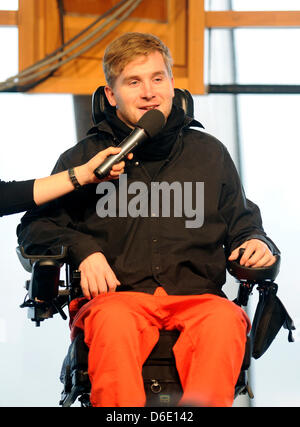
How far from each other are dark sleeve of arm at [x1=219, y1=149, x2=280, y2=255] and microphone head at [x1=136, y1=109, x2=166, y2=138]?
0.34m

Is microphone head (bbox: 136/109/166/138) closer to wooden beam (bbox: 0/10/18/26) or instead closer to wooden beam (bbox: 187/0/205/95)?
wooden beam (bbox: 187/0/205/95)

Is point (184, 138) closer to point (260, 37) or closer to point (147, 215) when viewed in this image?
point (147, 215)

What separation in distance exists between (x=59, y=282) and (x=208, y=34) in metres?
2.06

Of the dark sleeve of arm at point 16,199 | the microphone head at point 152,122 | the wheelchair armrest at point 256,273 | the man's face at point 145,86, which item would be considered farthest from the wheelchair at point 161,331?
the man's face at point 145,86

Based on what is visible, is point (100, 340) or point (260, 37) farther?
point (260, 37)

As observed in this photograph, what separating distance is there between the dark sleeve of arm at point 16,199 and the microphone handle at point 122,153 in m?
0.29

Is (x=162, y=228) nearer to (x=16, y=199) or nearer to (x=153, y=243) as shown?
(x=153, y=243)

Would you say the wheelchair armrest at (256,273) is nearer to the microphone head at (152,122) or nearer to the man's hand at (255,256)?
the man's hand at (255,256)

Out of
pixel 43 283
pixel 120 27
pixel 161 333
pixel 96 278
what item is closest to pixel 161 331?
pixel 161 333

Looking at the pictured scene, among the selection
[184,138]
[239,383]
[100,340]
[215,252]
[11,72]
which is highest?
[11,72]

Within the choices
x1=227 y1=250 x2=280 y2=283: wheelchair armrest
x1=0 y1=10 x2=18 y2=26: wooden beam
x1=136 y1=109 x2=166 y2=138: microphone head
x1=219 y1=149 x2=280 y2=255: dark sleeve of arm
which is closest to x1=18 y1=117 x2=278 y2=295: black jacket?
x1=219 y1=149 x2=280 y2=255: dark sleeve of arm

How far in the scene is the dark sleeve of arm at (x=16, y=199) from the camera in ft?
7.34

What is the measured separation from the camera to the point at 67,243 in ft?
7.08

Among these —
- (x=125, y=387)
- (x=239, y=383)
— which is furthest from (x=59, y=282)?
(x=239, y=383)
